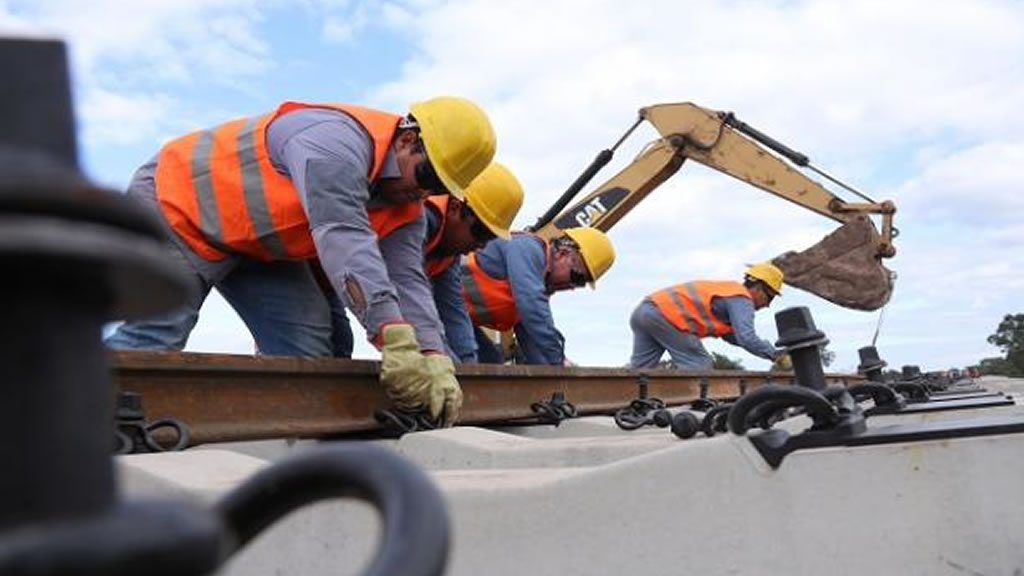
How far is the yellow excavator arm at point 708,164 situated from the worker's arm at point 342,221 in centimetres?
922

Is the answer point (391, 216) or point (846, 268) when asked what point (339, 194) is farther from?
point (846, 268)

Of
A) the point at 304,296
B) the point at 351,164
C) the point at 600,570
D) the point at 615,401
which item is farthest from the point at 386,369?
the point at 615,401

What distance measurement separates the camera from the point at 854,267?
40.7 feet

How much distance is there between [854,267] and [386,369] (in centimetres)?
1033

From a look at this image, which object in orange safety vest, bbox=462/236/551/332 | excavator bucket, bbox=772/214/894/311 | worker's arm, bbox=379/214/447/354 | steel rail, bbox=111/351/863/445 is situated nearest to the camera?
steel rail, bbox=111/351/863/445

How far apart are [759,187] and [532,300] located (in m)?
6.72

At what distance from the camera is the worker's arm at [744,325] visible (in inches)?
411

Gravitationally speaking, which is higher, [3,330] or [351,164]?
[351,164]

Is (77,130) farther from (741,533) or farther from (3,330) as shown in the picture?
(741,533)

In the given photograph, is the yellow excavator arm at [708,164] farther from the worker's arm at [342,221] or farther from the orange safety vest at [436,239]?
the worker's arm at [342,221]

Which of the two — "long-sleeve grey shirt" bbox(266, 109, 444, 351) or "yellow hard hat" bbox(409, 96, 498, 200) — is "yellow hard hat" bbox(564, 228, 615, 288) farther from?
"long-sleeve grey shirt" bbox(266, 109, 444, 351)

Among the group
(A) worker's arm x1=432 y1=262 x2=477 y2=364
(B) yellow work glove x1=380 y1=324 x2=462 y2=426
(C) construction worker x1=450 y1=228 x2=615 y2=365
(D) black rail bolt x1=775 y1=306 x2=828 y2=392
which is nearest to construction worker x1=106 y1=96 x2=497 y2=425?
(B) yellow work glove x1=380 y1=324 x2=462 y2=426

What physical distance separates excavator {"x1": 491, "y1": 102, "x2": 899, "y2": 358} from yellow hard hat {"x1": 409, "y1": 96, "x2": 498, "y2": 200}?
843 centimetres

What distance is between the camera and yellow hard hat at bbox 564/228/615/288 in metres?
8.18
